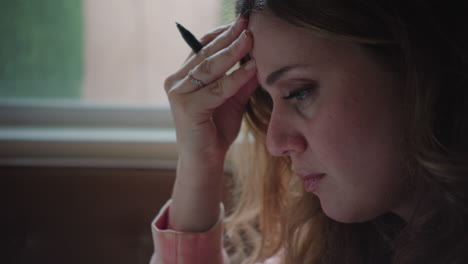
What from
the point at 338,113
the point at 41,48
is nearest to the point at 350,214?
the point at 338,113

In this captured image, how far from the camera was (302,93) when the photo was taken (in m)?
0.77

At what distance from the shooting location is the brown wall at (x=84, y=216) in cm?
131

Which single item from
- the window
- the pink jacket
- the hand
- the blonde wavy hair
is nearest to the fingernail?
the hand

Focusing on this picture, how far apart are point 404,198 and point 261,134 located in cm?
41

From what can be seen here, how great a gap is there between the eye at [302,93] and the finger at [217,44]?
0.61 ft

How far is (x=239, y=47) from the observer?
33.4 inches

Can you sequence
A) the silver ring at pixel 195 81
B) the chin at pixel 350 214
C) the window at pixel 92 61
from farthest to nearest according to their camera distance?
the window at pixel 92 61 < the silver ring at pixel 195 81 < the chin at pixel 350 214

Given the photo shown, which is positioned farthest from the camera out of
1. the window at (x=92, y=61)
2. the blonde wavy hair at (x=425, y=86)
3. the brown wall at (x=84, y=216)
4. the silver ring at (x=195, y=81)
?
the window at (x=92, y=61)

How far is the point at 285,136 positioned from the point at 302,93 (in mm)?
89

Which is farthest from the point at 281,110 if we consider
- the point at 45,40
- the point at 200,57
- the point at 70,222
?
the point at 45,40

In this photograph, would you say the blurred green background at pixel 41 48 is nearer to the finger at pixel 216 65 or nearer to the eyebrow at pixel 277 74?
the finger at pixel 216 65

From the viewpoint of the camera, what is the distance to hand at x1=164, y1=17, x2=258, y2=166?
896 mm

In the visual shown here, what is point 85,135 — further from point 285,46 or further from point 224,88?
point 285,46

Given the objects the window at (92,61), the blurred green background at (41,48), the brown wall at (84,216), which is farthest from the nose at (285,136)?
the blurred green background at (41,48)
